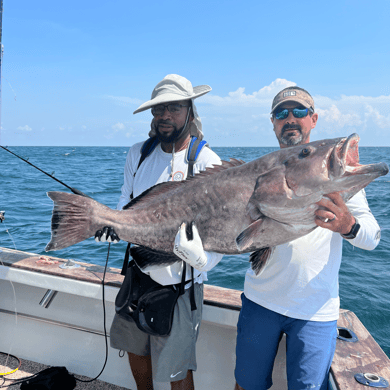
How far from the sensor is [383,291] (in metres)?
6.58

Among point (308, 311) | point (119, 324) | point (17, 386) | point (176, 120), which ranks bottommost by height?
point (17, 386)

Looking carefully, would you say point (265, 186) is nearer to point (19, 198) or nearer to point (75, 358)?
point (75, 358)

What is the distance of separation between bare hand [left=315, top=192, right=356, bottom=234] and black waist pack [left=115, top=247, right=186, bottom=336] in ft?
3.63

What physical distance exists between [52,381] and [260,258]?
269cm

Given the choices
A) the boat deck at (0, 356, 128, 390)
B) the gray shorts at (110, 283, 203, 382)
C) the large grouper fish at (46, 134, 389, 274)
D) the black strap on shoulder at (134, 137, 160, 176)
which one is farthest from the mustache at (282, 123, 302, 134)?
the boat deck at (0, 356, 128, 390)

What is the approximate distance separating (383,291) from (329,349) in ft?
17.0

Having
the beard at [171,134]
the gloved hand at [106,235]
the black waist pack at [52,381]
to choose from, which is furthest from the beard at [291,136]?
the black waist pack at [52,381]

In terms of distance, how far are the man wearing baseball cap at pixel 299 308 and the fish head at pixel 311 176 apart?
17.4 inches

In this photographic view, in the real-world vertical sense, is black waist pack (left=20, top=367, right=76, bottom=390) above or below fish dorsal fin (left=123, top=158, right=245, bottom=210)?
below

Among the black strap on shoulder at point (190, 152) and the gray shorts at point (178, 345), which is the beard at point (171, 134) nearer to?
the black strap on shoulder at point (190, 152)

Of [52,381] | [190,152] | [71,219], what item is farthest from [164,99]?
[52,381]

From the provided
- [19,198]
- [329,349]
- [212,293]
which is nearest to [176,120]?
[212,293]

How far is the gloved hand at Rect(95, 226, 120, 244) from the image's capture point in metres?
2.31

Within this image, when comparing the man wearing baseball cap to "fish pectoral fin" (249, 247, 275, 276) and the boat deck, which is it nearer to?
A: "fish pectoral fin" (249, 247, 275, 276)
